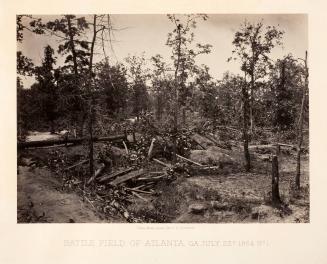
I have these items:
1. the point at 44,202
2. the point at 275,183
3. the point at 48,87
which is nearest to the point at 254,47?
the point at 275,183

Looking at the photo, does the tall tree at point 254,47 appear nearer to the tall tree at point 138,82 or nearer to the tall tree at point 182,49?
the tall tree at point 182,49

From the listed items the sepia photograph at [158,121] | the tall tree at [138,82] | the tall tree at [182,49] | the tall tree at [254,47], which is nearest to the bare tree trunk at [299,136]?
the sepia photograph at [158,121]

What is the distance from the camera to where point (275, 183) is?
3121mm

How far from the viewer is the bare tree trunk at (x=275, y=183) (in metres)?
3.09

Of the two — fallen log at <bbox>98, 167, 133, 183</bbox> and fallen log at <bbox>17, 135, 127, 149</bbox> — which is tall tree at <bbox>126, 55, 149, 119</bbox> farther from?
fallen log at <bbox>98, 167, 133, 183</bbox>

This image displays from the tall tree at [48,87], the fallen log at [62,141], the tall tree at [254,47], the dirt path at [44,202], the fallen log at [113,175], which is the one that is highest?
the tall tree at [254,47]

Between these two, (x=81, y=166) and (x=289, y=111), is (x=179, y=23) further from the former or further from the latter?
(x=81, y=166)

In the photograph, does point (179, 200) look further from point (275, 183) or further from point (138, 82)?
point (138, 82)

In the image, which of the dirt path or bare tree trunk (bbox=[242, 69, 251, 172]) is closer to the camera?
the dirt path

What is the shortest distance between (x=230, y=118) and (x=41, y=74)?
49.6 inches

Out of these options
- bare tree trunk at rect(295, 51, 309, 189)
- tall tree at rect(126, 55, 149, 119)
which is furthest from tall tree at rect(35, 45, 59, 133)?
bare tree trunk at rect(295, 51, 309, 189)

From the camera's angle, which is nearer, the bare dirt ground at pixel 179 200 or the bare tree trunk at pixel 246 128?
the bare dirt ground at pixel 179 200

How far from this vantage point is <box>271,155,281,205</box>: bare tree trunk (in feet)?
10.1
